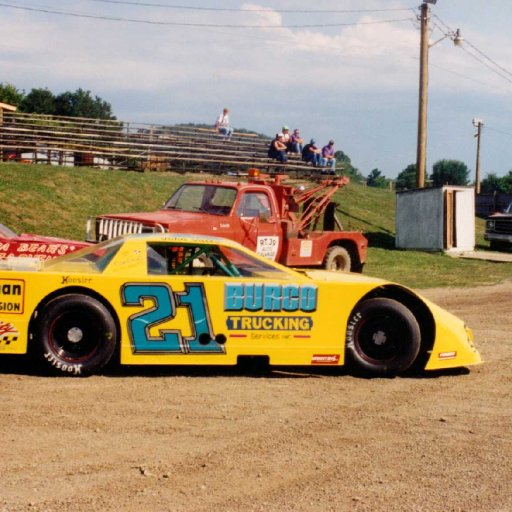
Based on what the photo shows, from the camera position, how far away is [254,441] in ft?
19.0

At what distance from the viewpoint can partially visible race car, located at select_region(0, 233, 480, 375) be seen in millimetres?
7402

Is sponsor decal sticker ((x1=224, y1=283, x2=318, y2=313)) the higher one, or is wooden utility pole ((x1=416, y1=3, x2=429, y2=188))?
wooden utility pole ((x1=416, y1=3, x2=429, y2=188))

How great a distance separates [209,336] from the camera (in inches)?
300

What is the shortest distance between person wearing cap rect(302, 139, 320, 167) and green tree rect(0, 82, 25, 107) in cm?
3697

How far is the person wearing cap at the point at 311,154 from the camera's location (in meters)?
30.1

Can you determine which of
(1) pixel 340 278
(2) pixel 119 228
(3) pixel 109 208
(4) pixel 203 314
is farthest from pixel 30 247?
(3) pixel 109 208

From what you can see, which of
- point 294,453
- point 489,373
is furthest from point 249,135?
point 294,453

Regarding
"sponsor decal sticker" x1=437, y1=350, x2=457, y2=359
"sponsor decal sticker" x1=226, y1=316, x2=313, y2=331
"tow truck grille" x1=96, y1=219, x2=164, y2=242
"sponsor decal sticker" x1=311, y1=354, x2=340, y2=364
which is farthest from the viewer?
"tow truck grille" x1=96, y1=219, x2=164, y2=242

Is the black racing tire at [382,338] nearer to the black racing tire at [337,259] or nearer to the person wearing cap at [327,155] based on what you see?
the black racing tire at [337,259]

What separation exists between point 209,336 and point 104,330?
3.06 ft

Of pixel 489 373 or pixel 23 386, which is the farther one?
pixel 489 373

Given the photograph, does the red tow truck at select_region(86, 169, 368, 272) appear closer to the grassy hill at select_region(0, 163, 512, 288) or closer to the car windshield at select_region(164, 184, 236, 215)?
the car windshield at select_region(164, 184, 236, 215)

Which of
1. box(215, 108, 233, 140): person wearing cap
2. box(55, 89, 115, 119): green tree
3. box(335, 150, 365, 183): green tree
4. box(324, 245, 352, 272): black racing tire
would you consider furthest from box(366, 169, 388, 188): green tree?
box(324, 245, 352, 272): black racing tire

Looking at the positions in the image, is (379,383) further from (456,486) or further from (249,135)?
(249,135)
